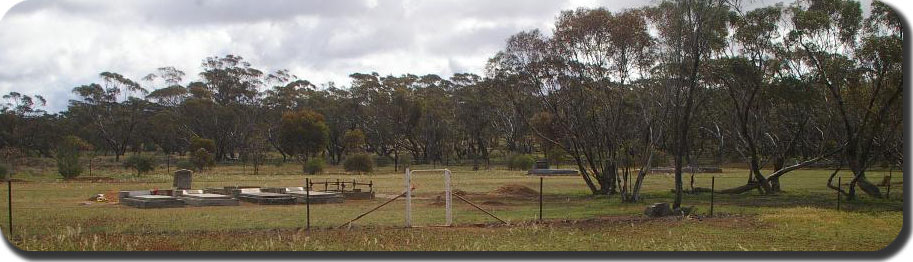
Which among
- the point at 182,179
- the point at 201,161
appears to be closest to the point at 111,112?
the point at 201,161

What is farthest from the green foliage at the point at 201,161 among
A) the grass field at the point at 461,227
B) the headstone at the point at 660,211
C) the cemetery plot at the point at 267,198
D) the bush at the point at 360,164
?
the headstone at the point at 660,211

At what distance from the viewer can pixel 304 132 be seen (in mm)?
68062

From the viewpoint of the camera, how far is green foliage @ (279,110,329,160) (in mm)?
68125

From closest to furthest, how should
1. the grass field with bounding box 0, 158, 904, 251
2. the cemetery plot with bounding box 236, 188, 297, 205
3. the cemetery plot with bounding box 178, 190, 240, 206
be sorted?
the grass field with bounding box 0, 158, 904, 251, the cemetery plot with bounding box 178, 190, 240, 206, the cemetery plot with bounding box 236, 188, 297, 205

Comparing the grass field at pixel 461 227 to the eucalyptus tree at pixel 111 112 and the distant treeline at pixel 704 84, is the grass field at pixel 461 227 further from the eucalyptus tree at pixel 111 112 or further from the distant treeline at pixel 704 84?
the eucalyptus tree at pixel 111 112

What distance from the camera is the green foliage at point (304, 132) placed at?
68.1 meters

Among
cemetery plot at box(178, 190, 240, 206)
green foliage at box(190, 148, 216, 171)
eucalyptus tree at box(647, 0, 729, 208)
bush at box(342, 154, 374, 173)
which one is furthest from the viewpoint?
bush at box(342, 154, 374, 173)

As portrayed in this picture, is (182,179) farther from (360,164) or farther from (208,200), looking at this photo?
(360,164)

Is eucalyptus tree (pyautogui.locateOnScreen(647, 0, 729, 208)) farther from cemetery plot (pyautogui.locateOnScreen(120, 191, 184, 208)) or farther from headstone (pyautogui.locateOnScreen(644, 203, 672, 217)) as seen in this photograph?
cemetery plot (pyautogui.locateOnScreen(120, 191, 184, 208))

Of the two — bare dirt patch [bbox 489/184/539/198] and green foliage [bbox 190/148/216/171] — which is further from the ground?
green foliage [bbox 190/148/216/171]

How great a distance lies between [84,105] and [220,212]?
251 feet

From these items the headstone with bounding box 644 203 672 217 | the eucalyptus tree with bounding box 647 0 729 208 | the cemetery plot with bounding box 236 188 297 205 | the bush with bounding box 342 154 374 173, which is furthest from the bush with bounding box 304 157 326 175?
the headstone with bounding box 644 203 672 217

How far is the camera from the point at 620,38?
1171 inches

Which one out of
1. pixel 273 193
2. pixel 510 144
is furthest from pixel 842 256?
pixel 510 144
